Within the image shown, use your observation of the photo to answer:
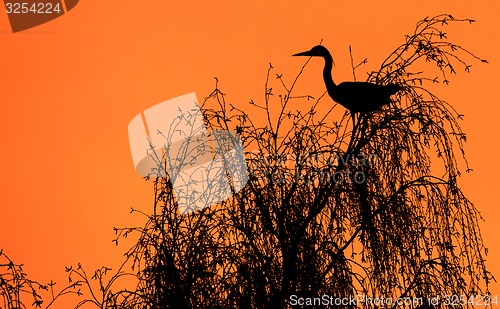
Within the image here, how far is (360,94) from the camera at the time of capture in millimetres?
5887

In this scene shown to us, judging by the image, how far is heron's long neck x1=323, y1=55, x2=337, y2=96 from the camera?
657 cm

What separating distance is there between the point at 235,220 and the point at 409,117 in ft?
4.55

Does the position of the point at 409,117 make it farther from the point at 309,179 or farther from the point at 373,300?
the point at 373,300

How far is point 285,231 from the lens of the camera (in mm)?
5512

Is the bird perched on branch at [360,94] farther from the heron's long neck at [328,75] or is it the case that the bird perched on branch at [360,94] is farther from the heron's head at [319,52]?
the heron's head at [319,52]

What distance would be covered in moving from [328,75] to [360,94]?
2.75 ft

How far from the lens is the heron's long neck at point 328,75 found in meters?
6.57

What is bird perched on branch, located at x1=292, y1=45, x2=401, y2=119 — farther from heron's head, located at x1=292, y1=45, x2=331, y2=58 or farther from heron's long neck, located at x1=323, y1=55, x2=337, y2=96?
heron's head, located at x1=292, y1=45, x2=331, y2=58

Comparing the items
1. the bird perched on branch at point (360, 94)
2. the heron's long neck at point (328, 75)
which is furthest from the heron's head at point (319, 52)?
the bird perched on branch at point (360, 94)

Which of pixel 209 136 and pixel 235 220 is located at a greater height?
pixel 209 136

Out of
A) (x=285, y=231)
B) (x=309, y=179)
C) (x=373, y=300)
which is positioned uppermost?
(x=309, y=179)

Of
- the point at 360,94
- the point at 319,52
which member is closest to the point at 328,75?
the point at 319,52

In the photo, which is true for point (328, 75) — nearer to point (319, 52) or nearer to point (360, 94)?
point (319, 52)

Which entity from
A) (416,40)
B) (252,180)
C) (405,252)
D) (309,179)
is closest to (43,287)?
(252,180)
